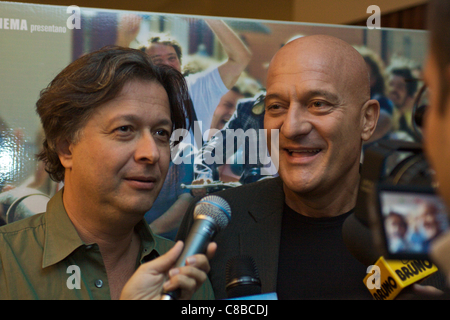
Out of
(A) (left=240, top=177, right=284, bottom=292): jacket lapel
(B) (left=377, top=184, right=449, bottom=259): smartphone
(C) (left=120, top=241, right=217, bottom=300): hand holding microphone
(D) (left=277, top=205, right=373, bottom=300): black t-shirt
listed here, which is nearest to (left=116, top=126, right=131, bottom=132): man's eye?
(C) (left=120, top=241, right=217, bottom=300): hand holding microphone

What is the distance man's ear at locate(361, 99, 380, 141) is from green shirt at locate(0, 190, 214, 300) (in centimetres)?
116

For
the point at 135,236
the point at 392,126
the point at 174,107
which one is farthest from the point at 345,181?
the point at 135,236

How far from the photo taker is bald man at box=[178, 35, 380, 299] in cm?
154

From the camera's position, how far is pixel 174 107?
63.9 inches

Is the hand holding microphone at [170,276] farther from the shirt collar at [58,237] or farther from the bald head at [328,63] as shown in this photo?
the bald head at [328,63]

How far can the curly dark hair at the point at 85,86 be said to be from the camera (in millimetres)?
1384

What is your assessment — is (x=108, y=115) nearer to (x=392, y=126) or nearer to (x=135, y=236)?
(x=135, y=236)

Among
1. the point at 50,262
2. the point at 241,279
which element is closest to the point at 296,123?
the point at 241,279

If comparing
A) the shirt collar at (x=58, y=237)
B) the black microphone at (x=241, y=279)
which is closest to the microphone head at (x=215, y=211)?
the black microphone at (x=241, y=279)

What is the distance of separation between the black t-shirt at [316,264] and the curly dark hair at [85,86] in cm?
80

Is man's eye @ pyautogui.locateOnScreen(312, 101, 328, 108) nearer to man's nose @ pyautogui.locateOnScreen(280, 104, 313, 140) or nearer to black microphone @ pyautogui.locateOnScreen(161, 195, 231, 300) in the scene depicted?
man's nose @ pyautogui.locateOnScreen(280, 104, 313, 140)

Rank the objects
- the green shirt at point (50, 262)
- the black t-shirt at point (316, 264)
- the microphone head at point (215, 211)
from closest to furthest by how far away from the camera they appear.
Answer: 1. the microphone head at point (215, 211)
2. the green shirt at point (50, 262)
3. the black t-shirt at point (316, 264)

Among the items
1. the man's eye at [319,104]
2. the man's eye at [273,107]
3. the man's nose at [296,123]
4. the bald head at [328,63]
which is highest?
the bald head at [328,63]

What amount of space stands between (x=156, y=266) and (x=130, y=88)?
643 millimetres
